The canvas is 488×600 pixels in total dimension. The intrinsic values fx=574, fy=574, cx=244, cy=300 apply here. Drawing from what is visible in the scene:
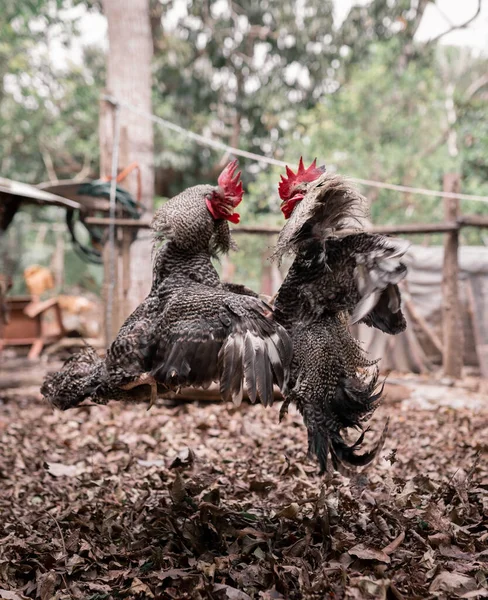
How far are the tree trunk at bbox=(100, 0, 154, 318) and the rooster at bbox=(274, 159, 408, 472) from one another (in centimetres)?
488

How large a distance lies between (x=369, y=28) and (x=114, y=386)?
51.2 ft

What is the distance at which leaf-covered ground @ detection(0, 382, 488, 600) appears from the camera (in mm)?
2457

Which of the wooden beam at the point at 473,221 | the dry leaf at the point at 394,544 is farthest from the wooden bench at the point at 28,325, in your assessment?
the dry leaf at the point at 394,544

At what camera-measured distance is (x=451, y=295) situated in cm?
747

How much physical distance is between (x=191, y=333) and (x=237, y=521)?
1.17m

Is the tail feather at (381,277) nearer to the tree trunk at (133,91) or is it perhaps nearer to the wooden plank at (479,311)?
the tree trunk at (133,91)

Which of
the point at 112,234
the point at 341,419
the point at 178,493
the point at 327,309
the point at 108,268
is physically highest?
the point at 112,234

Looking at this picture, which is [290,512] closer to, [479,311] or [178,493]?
[178,493]

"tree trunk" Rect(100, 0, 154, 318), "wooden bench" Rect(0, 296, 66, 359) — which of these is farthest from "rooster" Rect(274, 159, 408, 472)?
Answer: "wooden bench" Rect(0, 296, 66, 359)

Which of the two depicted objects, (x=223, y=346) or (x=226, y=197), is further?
(x=226, y=197)

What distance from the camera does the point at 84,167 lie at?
1683 centimetres

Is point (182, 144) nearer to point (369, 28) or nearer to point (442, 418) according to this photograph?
point (369, 28)

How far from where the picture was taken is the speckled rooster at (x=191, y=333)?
2.47m

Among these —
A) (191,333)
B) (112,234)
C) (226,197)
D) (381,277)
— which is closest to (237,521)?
(191,333)
